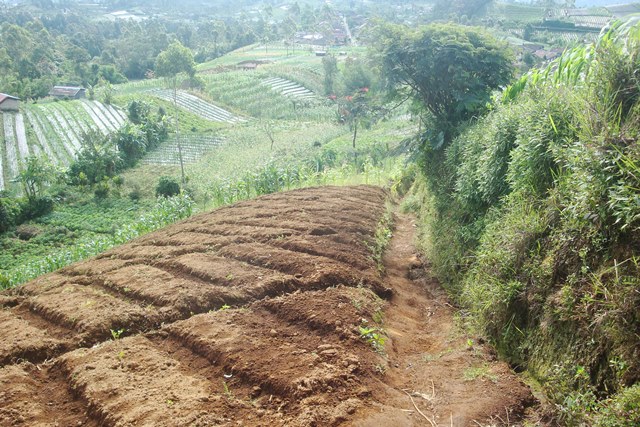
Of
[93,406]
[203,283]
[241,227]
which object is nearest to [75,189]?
[241,227]

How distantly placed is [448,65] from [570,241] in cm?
566

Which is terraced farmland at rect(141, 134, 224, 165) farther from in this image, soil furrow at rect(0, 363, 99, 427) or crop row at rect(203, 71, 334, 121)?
soil furrow at rect(0, 363, 99, 427)

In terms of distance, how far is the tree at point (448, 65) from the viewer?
841 cm

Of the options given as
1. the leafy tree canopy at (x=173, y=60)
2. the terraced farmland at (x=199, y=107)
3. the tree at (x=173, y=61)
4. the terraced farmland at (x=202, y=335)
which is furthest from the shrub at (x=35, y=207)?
the terraced farmland at (x=199, y=107)

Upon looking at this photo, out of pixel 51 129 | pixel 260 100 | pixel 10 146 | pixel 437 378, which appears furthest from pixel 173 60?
pixel 437 378

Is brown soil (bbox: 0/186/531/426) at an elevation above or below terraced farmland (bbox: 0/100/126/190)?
above

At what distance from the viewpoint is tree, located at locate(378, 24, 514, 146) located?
8.41 meters

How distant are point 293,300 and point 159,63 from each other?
20.2 meters

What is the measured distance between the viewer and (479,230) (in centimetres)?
581

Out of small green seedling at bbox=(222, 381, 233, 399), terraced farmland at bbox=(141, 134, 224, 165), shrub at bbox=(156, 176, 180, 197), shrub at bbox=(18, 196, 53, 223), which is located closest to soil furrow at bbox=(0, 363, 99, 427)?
small green seedling at bbox=(222, 381, 233, 399)

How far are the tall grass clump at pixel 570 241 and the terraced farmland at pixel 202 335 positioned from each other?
48.9 inches

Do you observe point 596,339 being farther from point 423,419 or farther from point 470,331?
point 470,331

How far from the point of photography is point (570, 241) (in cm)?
365

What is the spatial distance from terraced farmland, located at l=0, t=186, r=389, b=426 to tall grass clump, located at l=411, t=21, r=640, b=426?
124cm
